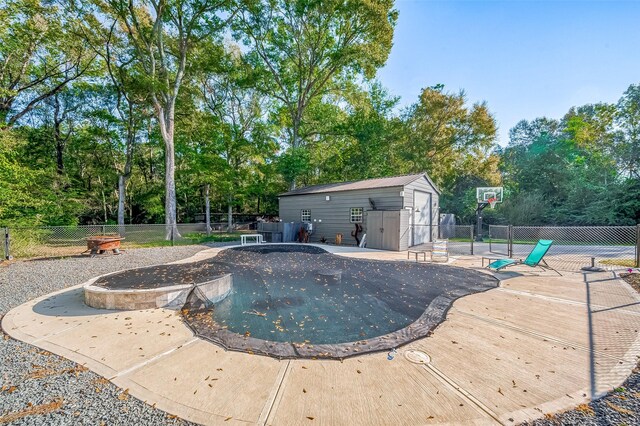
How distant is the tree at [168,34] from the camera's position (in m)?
11.9

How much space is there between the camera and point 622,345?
8.69 ft

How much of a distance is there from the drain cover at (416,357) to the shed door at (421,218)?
8917mm

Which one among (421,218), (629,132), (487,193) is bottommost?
(421,218)

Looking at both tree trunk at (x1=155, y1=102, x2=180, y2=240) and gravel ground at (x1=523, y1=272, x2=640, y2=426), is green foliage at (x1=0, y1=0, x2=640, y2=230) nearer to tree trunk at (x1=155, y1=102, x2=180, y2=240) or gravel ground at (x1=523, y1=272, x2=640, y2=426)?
tree trunk at (x1=155, y1=102, x2=180, y2=240)

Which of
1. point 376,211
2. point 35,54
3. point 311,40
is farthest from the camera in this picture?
point 311,40

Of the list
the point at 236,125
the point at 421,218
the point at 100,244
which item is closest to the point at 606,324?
the point at 421,218

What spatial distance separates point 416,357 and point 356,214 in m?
9.39

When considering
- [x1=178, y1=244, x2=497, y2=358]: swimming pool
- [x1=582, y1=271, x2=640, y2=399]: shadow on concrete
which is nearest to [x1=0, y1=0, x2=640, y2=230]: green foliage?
[x1=178, y1=244, x2=497, y2=358]: swimming pool

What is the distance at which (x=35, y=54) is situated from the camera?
13086 millimetres

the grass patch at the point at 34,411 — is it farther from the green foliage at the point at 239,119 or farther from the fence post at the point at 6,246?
the green foliage at the point at 239,119

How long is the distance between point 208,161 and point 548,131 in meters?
37.1

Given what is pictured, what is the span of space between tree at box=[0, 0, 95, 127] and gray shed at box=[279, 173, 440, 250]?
1292cm

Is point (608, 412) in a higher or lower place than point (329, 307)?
higher

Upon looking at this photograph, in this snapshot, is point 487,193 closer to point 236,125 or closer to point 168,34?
point 236,125
